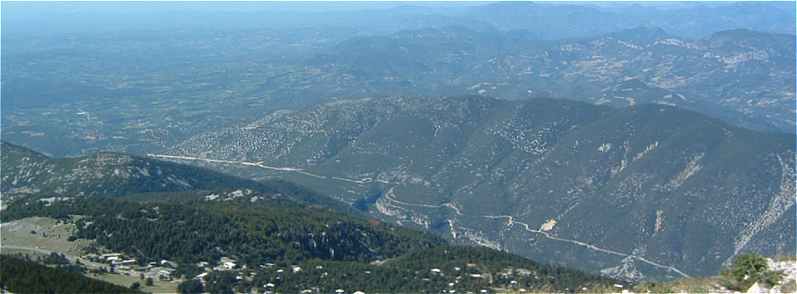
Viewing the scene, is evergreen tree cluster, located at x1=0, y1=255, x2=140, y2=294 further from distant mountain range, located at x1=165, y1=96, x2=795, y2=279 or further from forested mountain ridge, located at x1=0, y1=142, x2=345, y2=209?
distant mountain range, located at x1=165, y1=96, x2=795, y2=279

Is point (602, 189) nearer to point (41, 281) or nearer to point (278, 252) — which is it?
point (278, 252)

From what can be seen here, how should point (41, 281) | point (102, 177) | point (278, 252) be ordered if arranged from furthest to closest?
point (102, 177) < point (278, 252) < point (41, 281)

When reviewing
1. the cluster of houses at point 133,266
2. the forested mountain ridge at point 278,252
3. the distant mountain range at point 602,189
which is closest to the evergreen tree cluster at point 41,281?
the forested mountain ridge at point 278,252

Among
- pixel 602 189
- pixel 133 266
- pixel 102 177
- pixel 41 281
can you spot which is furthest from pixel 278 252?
pixel 602 189

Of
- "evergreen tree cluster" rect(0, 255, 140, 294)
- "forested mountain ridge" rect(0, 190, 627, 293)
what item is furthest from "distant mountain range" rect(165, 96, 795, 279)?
"evergreen tree cluster" rect(0, 255, 140, 294)

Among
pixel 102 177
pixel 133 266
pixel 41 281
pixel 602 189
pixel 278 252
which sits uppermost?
pixel 41 281

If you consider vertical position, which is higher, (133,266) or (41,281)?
(41,281)

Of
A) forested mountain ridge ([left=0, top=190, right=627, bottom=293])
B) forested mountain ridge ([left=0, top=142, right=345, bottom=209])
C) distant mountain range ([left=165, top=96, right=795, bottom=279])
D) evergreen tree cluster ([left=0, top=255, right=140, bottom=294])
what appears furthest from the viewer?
distant mountain range ([left=165, top=96, right=795, bottom=279])

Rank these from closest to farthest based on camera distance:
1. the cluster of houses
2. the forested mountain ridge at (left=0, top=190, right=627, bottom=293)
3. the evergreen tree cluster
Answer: the evergreen tree cluster < the cluster of houses < the forested mountain ridge at (left=0, top=190, right=627, bottom=293)

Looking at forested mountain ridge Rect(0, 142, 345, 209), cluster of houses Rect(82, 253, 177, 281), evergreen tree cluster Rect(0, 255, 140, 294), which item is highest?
evergreen tree cluster Rect(0, 255, 140, 294)

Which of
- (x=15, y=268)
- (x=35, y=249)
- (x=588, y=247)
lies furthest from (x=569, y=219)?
(x=15, y=268)
